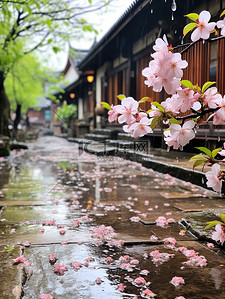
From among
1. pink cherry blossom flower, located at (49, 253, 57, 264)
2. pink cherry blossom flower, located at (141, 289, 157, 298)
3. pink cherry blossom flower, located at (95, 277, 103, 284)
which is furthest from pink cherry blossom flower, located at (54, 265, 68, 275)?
pink cherry blossom flower, located at (141, 289, 157, 298)

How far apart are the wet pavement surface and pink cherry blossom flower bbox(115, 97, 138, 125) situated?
104 cm

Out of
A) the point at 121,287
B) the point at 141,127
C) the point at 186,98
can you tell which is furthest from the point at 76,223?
the point at 186,98

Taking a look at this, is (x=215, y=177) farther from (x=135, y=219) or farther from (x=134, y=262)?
(x=135, y=219)

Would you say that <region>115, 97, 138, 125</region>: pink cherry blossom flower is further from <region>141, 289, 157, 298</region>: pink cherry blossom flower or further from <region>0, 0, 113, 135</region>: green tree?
<region>0, 0, 113, 135</region>: green tree

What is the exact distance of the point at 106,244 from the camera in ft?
9.75

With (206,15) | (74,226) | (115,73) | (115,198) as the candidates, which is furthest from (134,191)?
(115,73)

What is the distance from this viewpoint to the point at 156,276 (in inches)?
92.1

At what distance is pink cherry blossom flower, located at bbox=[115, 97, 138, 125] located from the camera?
222 centimetres

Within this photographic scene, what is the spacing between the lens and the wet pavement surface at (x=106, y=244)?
218 cm

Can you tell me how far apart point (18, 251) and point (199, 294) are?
4.56 feet

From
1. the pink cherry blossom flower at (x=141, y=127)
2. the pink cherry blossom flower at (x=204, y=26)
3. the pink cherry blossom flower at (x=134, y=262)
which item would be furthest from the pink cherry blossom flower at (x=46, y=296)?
the pink cherry blossom flower at (x=204, y=26)

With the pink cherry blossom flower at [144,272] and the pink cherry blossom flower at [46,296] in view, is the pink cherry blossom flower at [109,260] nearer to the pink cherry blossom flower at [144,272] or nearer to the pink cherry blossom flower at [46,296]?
the pink cherry blossom flower at [144,272]

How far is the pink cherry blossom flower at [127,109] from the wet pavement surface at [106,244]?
1.04 meters

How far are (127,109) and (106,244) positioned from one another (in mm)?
1303
